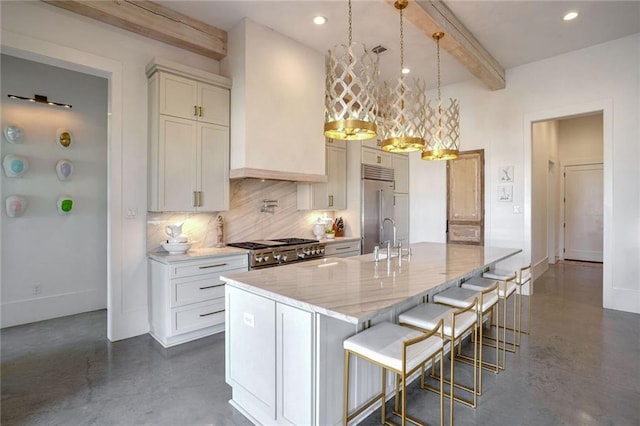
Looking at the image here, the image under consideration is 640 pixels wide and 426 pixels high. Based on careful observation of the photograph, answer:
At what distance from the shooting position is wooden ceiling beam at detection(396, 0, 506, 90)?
3010 mm

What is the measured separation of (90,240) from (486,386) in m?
4.59

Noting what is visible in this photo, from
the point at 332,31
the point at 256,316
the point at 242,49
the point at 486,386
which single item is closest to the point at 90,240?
the point at 242,49

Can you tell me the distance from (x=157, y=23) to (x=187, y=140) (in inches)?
45.5

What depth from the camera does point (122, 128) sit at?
10.7ft

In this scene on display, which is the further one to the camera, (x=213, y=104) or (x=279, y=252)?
(x=279, y=252)

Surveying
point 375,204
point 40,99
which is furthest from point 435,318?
point 40,99

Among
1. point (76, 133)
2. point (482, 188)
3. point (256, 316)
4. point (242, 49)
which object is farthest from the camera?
point (482, 188)

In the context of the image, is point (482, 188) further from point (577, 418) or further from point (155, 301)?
point (155, 301)

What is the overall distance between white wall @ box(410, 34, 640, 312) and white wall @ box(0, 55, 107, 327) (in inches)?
202

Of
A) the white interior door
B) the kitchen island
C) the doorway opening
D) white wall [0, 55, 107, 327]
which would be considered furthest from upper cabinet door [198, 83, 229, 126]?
the white interior door

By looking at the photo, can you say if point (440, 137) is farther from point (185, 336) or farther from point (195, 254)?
point (185, 336)

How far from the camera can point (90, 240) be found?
412 centimetres

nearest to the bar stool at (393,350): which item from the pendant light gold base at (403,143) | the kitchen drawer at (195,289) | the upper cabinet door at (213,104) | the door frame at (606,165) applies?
the pendant light gold base at (403,143)

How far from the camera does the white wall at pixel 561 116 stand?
4.00 meters
